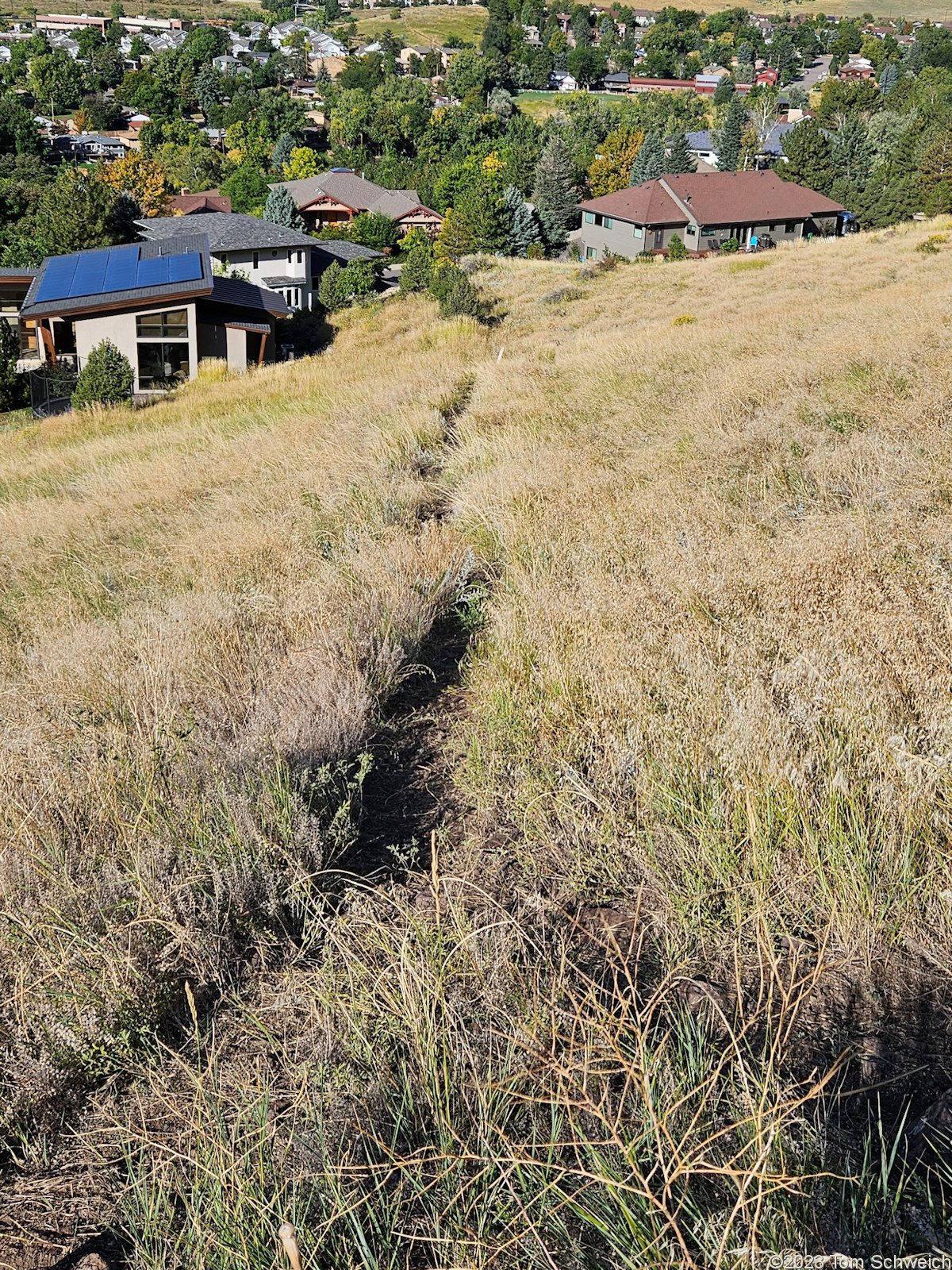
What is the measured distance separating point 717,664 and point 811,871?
1.05 m

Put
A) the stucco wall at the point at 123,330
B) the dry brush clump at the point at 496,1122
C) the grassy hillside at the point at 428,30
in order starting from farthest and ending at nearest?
the grassy hillside at the point at 428,30 → the stucco wall at the point at 123,330 → the dry brush clump at the point at 496,1122

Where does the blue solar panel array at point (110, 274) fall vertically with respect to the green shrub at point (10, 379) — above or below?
above

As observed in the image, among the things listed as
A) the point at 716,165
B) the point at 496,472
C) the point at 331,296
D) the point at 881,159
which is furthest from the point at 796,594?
the point at 716,165

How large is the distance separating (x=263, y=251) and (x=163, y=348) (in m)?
18.1

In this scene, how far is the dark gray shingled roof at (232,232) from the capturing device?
136 ft

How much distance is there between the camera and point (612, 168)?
69.6 meters

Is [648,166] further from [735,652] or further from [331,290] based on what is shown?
[735,652]

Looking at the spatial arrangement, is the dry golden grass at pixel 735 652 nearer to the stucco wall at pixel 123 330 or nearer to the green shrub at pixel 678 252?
the stucco wall at pixel 123 330

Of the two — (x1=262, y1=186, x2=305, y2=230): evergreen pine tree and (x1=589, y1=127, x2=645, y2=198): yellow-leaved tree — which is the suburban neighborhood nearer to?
(x1=262, y1=186, x2=305, y2=230): evergreen pine tree

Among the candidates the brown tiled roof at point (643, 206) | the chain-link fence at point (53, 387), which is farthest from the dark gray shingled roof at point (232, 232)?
the brown tiled roof at point (643, 206)

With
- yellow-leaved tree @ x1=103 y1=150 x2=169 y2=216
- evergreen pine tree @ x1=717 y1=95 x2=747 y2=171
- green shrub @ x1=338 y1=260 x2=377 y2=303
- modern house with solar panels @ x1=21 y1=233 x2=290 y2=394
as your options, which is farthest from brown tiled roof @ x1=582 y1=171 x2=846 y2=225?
modern house with solar panels @ x1=21 y1=233 x2=290 y2=394

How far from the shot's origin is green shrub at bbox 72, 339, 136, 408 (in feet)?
76.1

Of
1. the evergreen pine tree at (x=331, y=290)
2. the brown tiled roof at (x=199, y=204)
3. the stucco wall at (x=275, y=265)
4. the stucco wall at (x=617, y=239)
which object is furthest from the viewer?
the brown tiled roof at (x=199, y=204)

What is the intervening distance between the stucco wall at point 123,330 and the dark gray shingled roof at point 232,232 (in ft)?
51.5
